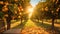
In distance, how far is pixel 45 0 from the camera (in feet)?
78.4

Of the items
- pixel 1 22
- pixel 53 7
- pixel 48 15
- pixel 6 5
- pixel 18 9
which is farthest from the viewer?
pixel 48 15

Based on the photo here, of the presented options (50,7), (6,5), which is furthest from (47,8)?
(6,5)

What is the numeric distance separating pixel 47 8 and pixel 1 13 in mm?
13523

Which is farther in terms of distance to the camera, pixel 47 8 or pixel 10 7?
pixel 47 8

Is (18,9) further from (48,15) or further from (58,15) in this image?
(48,15)

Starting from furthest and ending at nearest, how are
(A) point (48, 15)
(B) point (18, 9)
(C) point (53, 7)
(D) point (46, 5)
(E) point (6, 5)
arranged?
1. (A) point (48, 15)
2. (D) point (46, 5)
3. (C) point (53, 7)
4. (B) point (18, 9)
5. (E) point (6, 5)

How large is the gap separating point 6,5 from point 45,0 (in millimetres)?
16199

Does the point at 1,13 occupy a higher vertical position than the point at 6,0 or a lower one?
lower

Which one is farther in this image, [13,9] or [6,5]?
[13,9]

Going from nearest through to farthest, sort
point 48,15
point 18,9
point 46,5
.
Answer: point 18,9 < point 46,5 < point 48,15

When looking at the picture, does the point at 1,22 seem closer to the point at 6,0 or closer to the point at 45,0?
the point at 6,0

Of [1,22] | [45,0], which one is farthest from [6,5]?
[45,0]

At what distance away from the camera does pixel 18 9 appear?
9.78 m

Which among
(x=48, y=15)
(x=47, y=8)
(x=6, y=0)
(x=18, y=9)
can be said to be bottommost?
(x=48, y=15)
